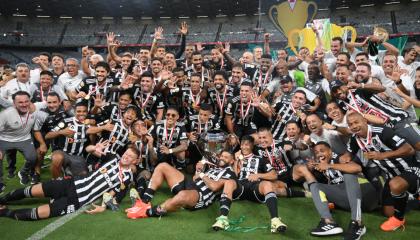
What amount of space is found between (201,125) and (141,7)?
29.6 meters

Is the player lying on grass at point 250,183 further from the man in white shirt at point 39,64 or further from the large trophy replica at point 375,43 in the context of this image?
the man in white shirt at point 39,64

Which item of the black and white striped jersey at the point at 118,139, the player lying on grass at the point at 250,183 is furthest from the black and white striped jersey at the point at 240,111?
the black and white striped jersey at the point at 118,139

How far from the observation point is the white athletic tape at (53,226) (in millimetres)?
3502

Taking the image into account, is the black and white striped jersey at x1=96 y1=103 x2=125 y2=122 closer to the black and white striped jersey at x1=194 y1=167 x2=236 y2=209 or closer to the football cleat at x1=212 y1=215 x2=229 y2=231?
the black and white striped jersey at x1=194 y1=167 x2=236 y2=209

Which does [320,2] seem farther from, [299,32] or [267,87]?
[267,87]

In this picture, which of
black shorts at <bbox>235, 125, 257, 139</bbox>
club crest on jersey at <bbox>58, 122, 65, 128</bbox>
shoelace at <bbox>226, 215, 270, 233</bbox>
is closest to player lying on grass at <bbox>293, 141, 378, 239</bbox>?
shoelace at <bbox>226, 215, 270, 233</bbox>

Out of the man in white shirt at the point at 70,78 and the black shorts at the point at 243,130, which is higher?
the man in white shirt at the point at 70,78

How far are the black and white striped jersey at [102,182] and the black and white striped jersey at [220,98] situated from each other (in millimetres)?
2210

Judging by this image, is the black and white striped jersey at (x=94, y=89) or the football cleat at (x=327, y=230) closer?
the football cleat at (x=327, y=230)

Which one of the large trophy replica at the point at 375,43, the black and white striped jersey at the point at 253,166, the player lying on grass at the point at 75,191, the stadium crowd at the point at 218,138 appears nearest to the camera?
the stadium crowd at the point at 218,138

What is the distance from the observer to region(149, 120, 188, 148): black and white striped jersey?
518cm

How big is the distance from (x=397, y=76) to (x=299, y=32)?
872cm

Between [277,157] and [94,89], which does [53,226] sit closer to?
[94,89]

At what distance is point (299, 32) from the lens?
13.1 metres
